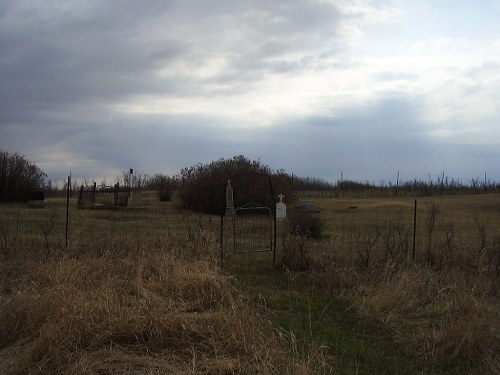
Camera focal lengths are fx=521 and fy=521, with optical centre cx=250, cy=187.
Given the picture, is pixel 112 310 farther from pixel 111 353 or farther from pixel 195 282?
pixel 195 282

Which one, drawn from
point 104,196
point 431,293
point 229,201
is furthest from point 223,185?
point 431,293

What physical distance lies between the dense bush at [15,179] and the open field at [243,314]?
30008mm

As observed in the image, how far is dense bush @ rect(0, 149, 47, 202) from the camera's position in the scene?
38.1 meters

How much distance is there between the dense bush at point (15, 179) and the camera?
3809 centimetres

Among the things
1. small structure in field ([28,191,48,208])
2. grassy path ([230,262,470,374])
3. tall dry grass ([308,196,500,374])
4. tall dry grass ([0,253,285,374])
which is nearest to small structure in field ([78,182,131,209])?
small structure in field ([28,191,48,208])

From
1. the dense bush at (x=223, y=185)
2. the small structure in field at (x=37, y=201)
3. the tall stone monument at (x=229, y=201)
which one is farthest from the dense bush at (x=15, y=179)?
the tall stone monument at (x=229, y=201)

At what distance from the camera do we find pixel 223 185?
32.3 m

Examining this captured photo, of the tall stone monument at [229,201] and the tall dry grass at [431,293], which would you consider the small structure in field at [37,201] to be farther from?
the tall dry grass at [431,293]

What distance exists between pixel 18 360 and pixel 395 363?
3782mm

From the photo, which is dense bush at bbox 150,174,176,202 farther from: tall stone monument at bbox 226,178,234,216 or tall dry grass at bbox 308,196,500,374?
tall dry grass at bbox 308,196,500,374

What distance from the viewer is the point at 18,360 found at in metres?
4.62

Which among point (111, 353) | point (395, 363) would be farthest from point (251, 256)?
point (111, 353)

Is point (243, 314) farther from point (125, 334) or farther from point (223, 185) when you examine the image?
point (223, 185)

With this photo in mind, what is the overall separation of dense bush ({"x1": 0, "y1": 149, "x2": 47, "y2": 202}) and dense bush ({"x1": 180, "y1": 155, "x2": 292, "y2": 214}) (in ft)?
39.7
